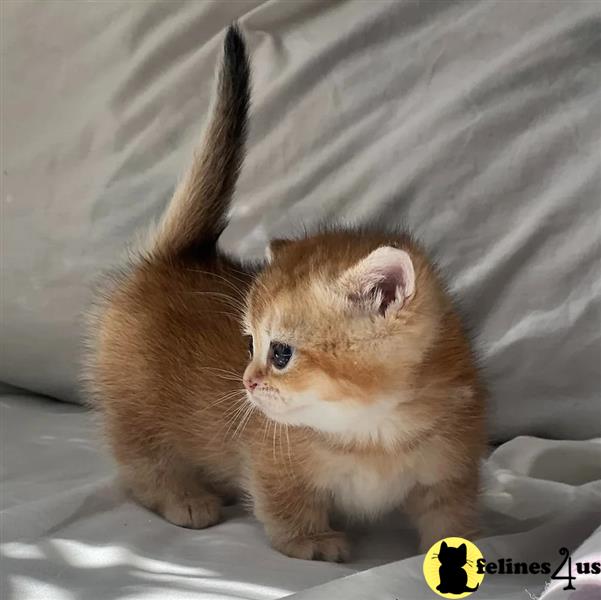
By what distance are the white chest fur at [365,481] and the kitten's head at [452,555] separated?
10 centimetres

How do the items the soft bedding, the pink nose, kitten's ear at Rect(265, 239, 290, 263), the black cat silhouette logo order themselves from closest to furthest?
the black cat silhouette logo < the pink nose < kitten's ear at Rect(265, 239, 290, 263) < the soft bedding

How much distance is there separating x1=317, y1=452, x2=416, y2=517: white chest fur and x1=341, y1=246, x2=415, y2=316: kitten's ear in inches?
7.7

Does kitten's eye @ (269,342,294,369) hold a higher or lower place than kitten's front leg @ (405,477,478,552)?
higher

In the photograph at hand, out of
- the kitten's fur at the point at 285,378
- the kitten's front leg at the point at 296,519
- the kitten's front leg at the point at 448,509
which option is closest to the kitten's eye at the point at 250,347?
the kitten's fur at the point at 285,378

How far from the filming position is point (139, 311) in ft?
4.17

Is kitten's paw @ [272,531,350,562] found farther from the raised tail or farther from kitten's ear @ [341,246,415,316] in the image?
the raised tail

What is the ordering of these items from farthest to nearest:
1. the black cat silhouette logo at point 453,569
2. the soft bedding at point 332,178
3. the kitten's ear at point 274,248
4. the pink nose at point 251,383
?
the soft bedding at point 332,178 → the kitten's ear at point 274,248 → the pink nose at point 251,383 → the black cat silhouette logo at point 453,569

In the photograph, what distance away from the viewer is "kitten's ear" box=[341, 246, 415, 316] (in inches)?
36.0

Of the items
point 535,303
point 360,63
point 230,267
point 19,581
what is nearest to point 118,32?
point 360,63

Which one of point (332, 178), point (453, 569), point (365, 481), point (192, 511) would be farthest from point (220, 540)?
point (332, 178)

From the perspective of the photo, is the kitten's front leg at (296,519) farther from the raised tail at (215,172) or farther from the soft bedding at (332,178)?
the raised tail at (215,172)

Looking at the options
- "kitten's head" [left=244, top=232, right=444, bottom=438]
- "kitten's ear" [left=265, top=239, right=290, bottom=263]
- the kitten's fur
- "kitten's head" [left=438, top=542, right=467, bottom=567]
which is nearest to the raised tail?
the kitten's fur

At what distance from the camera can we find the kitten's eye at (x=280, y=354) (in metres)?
0.98

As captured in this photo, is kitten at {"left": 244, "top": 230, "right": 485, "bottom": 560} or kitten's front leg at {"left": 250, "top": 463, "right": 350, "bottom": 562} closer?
kitten at {"left": 244, "top": 230, "right": 485, "bottom": 560}
